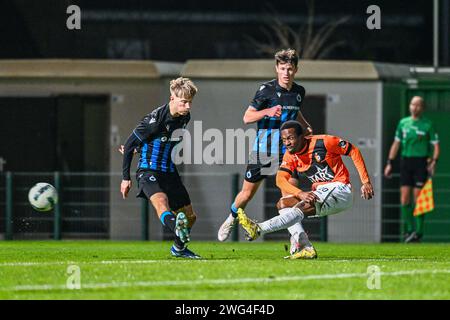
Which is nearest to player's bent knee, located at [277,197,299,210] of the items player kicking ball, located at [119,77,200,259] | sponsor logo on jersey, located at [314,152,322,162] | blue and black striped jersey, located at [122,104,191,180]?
sponsor logo on jersey, located at [314,152,322,162]

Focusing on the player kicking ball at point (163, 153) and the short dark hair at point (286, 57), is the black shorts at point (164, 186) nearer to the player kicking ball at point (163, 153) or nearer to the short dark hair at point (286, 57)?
the player kicking ball at point (163, 153)

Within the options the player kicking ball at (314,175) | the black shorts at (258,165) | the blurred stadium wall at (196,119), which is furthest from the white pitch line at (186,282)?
the blurred stadium wall at (196,119)

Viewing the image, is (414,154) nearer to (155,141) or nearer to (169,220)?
(155,141)

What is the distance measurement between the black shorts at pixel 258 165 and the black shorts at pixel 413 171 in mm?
5823

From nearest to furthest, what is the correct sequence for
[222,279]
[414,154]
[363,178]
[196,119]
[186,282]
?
1. [186,282]
2. [222,279]
3. [363,178]
4. [414,154]
5. [196,119]

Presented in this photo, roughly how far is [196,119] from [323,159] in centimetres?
875

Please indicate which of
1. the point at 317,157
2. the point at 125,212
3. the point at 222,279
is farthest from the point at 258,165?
the point at 125,212

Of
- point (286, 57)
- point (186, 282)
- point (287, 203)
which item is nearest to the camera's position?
point (186, 282)

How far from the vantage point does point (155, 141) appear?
14906 mm

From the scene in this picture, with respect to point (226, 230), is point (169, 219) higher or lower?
higher

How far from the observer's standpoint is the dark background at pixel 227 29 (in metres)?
33.0
